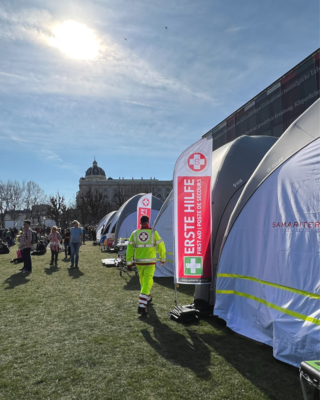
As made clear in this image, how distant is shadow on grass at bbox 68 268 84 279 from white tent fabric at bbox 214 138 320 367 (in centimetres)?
614

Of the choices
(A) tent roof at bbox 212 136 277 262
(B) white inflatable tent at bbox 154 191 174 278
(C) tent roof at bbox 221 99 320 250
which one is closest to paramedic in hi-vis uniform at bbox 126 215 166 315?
(A) tent roof at bbox 212 136 277 262

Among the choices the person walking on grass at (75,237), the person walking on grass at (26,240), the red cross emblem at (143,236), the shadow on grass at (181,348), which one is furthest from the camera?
the person walking on grass at (75,237)

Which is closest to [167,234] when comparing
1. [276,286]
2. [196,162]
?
[196,162]

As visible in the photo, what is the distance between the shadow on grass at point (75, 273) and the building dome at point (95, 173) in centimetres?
10958

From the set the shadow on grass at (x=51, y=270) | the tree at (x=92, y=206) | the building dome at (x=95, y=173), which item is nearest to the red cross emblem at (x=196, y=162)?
the shadow on grass at (x=51, y=270)

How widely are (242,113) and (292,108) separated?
7.18 meters

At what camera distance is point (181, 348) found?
4.17 meters

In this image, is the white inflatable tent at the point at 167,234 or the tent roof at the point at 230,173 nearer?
the tent roof at the point at 230,173

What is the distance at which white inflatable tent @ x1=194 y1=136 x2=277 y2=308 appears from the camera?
6.03m

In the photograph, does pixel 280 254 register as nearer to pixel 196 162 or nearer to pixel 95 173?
pixel 196 162

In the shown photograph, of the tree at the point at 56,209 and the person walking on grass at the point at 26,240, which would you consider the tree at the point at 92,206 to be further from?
the person walking on grass at the point at 26,240

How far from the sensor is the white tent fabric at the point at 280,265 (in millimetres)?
3490

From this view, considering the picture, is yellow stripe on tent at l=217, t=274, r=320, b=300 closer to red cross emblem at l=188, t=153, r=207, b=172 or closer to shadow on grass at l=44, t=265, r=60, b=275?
red cross emblem at l=188, t=153, r=207, b=172

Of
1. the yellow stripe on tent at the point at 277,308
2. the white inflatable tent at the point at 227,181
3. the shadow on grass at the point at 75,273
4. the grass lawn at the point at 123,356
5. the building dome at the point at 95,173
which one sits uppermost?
the building dome at the point at 95,173
